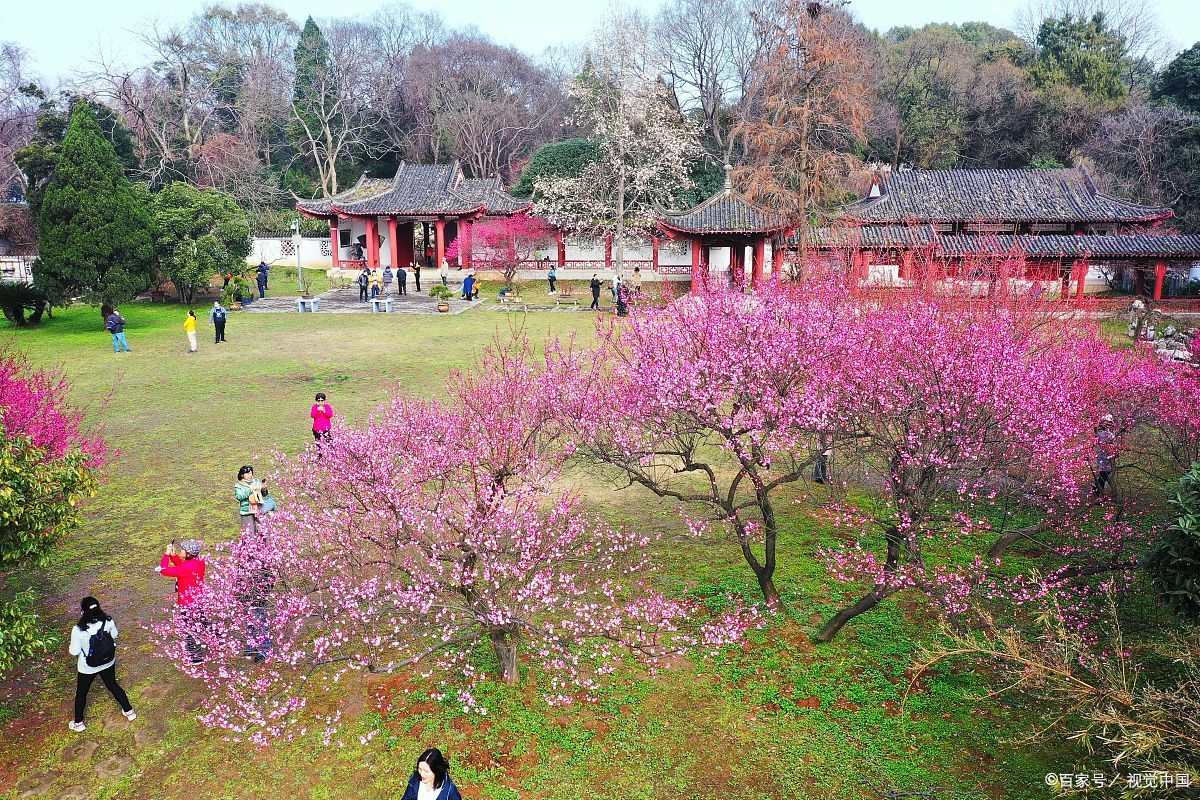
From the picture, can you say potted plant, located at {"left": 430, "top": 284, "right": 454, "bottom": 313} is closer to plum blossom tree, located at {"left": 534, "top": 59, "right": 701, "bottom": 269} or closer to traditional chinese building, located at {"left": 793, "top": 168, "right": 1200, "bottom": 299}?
plum blossom tree, located at {"left": 534, "top": 59, "right": 701, "bottom": 269}

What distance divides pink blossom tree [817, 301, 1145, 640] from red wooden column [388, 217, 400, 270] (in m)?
34.7

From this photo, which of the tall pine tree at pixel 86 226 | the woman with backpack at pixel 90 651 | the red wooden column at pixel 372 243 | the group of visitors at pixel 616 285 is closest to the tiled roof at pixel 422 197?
the red wooden column at pixel 372 243

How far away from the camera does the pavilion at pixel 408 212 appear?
39.2 m

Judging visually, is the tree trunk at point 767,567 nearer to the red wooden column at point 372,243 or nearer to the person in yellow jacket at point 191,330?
the person in yellow jacket at point 191,330

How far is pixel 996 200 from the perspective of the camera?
3453 cm

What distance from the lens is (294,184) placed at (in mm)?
54062

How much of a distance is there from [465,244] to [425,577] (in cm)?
3502

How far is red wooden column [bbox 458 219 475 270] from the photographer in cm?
3956

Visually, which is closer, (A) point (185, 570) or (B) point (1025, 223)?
(A) point (185, 570)

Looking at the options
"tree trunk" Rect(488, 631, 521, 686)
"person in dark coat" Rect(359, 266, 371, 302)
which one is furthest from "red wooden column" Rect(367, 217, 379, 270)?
"tree trunk" Rect(488, 631, 521, 686)

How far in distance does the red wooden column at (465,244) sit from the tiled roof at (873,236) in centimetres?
1716

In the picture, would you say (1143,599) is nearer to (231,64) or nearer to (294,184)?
(294,184)

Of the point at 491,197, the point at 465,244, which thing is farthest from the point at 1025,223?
the point at 465,244

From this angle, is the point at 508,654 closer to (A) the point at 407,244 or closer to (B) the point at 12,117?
(A) the point at 407,244
